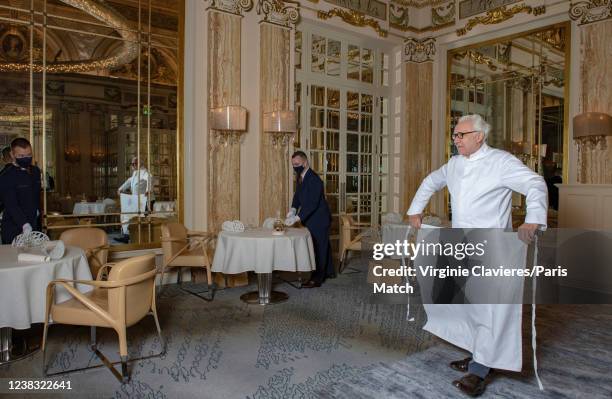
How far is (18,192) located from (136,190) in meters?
1.72

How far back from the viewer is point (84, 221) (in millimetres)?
5770

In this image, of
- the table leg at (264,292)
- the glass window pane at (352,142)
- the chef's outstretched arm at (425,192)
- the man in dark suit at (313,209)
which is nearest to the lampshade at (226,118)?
the man in dark suit at (313,209)

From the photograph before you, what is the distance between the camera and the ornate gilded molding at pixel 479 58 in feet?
26.8

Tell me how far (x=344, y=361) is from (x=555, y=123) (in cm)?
548

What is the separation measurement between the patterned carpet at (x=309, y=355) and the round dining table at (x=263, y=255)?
354 millimetres

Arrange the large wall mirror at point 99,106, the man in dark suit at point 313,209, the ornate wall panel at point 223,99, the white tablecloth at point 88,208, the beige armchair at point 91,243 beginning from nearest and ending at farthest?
the beige armchair at point 91,243, the large wall mirror at point 99,106, the white tablecloth at point 88,208, the man in dark suit at point 313,209, the ornate wall panel at point 223,99

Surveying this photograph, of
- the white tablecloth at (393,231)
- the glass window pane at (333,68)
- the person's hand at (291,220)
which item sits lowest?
the white tablecloth at (393,231)

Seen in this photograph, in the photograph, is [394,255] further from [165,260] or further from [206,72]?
[206,72]

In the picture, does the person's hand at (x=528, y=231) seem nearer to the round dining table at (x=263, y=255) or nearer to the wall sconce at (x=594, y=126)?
the round dining table at (x=263, y=255)

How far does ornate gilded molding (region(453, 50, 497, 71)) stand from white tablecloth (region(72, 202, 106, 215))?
21.5ft

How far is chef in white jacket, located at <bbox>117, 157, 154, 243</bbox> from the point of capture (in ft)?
20.0

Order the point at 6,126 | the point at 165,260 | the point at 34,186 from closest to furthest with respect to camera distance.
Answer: the point at 34,186, the point at 6,126, the point at 165,260

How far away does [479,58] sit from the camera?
8.33m

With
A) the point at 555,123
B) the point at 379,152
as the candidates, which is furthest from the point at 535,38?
the point at 379,152
